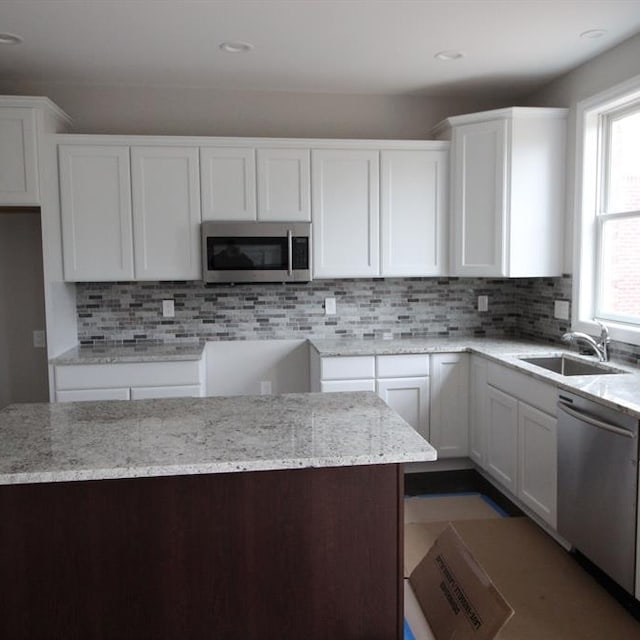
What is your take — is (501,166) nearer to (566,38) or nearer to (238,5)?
(566,38)

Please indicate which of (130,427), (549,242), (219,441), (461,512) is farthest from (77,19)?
(461,512)

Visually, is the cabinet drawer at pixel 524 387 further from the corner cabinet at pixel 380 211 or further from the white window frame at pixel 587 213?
the corner cabinet at pixel 380 211

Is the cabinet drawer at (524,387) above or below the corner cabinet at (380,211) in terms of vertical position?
below

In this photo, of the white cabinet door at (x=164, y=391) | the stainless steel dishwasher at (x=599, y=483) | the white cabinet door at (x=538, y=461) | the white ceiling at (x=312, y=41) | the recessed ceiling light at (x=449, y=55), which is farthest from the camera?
the white cabinet door at (x=164, y=391)

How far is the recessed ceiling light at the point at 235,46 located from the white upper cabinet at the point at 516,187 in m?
1.40

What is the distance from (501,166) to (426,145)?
53 cm

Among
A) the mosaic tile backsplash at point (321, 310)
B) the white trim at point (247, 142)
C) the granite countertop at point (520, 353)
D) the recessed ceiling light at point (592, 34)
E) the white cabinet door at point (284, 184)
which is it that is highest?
the recessed ceiling light at point (592, 34)

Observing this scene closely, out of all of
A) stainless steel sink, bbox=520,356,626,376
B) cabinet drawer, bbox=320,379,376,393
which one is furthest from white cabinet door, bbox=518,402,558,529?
cabinet drawer, bbox=320,379,376,393

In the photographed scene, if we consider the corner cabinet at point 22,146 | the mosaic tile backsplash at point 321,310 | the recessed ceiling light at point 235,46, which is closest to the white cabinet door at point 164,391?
the mosaic tile backsplash at point 321,310

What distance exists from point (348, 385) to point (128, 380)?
1324 mm

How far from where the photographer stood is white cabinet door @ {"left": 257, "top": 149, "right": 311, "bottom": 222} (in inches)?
150

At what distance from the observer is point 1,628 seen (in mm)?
1617

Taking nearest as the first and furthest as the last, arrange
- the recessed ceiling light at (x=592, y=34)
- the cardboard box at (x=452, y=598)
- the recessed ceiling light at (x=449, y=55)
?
the cardboard box at (x=452, y=598), the recessed ceiling light at (x=592, y=34), the recessed ceiling light at (x=449, y=55)

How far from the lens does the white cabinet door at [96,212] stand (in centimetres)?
363
